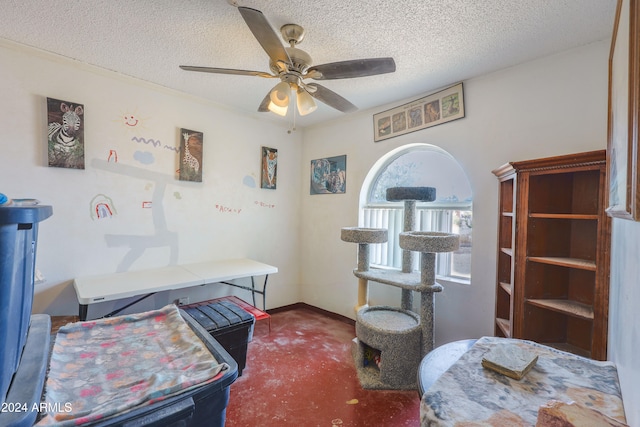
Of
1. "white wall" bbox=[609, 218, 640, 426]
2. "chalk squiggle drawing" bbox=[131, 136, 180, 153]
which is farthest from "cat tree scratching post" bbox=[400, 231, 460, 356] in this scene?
"chalk squiggle drawing" bbox=[131, 136, 180, 153]

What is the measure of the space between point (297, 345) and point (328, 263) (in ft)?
3.34

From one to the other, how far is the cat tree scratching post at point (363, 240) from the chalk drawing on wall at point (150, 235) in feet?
5.42

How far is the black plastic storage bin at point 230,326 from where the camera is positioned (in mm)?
1979

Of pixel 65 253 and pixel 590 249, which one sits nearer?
pixel 590 249

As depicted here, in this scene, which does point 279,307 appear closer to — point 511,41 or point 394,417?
point 394,417

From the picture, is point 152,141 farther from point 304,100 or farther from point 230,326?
point 230,326

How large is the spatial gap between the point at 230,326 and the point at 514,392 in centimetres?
175

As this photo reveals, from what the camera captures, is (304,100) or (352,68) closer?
(352,68)

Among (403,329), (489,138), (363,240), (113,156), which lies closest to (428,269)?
(403,329)

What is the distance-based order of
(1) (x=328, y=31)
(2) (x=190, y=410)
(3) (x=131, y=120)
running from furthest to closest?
(3) (x=131, y=120) < (1) (x=328, y=31) < (2) (x=190, y=410)

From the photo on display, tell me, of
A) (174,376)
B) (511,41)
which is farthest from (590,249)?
(174,376)

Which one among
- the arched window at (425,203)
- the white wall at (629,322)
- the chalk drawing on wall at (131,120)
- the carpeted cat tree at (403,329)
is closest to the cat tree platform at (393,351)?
the carpeted cat tree at (403,329)

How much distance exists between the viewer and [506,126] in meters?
2.07

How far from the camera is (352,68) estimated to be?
60.4 inches
